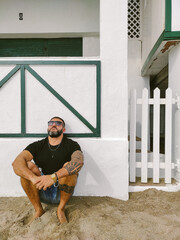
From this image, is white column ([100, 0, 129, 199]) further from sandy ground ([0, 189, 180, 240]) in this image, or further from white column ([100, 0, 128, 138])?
sandy ground ([0, 189, 180, 240])

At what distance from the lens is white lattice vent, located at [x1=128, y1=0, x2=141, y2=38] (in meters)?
5.93

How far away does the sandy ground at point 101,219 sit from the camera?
2.29 meters

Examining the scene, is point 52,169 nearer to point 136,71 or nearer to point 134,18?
point 136,71

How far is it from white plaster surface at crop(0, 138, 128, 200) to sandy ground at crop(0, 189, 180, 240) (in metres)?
0.16

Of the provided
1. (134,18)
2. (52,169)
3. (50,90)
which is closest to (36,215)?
(52,169)

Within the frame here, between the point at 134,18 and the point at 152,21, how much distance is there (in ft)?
4.60

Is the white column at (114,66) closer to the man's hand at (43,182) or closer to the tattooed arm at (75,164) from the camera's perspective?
the tattooed arm at (75,164)

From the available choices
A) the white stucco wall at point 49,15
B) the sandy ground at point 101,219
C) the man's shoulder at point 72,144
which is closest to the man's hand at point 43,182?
the sandy ground at point 101,219

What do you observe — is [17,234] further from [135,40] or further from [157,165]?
[135,40]

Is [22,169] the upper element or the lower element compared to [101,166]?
upper

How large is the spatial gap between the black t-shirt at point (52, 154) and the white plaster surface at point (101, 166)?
0.53m

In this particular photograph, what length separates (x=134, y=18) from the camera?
5934 mm

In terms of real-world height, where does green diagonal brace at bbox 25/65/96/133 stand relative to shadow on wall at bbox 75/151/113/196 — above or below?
above

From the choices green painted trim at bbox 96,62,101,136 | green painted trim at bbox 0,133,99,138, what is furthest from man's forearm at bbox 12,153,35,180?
green painted trim at bbox 96,62,101,136
